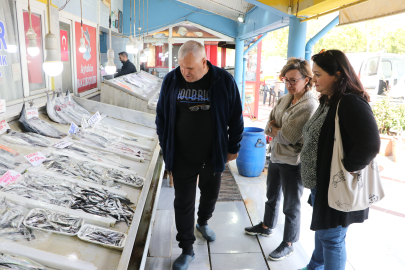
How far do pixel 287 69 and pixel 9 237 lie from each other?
2318 mm

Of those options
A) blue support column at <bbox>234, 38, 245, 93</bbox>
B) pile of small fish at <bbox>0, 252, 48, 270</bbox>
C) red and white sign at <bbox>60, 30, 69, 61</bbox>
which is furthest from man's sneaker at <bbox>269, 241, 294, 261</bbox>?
blue support column at <bbox>234, 38, 245, 93</bbox>

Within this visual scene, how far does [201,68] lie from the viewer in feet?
7.91

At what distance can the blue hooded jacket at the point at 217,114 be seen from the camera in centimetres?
251

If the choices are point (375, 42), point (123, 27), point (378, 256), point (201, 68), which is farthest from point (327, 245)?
point (375, 42)

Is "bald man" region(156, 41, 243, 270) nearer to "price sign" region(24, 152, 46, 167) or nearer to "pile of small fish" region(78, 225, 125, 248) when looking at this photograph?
"pile of small fish" region(78, 225, 125, 248)

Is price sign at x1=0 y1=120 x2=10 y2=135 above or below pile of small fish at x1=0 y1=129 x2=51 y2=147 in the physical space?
above

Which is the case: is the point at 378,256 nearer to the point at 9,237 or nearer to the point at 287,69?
the point at 287,69

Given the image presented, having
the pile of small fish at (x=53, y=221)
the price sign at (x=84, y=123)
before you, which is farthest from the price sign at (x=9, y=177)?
the price sign at (x=84, y=123)

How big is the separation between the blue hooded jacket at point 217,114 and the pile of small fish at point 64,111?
1.77 metres

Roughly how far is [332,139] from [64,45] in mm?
5302

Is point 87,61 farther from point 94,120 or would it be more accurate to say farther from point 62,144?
point 62,144

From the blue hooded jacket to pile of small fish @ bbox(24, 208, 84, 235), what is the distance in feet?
3.07

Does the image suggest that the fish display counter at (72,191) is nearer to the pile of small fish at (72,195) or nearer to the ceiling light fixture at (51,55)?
the pile of small fish at (72,195)

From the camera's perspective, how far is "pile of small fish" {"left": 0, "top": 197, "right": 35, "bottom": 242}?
1.70m
